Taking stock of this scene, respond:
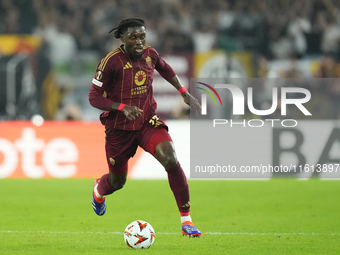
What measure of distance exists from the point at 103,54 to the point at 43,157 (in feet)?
12.0

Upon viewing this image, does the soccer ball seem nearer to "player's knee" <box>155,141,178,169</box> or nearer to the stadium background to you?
"player's knee" <box>155,141,178,169</box>

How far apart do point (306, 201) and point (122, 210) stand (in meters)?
2.85

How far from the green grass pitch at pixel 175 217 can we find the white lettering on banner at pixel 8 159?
0.21m

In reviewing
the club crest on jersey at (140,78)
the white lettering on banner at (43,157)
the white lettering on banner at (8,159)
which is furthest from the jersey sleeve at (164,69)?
the white lettering on banner at (8,159)

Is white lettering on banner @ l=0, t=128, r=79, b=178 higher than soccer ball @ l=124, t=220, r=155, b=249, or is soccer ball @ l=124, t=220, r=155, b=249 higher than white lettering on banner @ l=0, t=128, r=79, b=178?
soccer ball @ l=124, t=220, r=155, b=249

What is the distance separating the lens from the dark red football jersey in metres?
5.76

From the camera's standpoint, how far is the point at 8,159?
39.6 feet

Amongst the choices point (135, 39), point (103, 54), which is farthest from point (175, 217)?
point (103, 54)

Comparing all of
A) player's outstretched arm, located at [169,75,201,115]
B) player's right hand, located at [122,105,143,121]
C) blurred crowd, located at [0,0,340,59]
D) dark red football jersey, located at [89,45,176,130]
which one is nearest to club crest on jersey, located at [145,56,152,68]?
dark red football jersey, located at [89,45,176,130]

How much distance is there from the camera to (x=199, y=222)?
7.29m

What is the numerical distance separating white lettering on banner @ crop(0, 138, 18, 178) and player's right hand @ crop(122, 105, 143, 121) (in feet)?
23.4

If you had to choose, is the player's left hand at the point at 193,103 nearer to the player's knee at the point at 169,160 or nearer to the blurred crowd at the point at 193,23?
the player's knee at the point at 169,160

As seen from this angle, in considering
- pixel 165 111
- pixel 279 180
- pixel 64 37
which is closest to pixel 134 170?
pixel 165 111

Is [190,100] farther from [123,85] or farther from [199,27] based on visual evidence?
[199,27]
